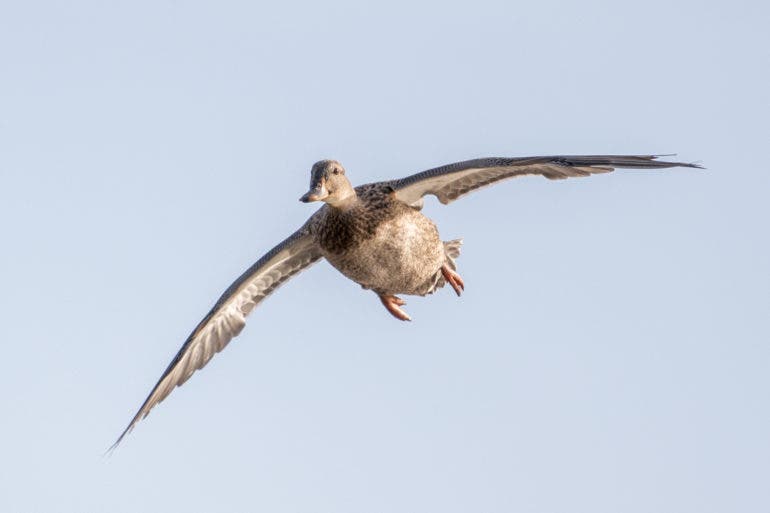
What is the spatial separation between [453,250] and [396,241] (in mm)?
1696

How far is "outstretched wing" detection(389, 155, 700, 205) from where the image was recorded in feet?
40.2

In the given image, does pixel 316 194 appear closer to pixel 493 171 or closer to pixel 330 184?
pixel 330 184

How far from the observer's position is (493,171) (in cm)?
1352

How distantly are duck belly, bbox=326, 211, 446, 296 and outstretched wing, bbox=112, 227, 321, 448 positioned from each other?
1.19 metres

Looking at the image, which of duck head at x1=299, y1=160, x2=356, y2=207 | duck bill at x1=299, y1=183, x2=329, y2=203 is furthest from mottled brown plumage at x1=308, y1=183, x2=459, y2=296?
duck bill at x1=299, y1=183, x2=329, y2=203

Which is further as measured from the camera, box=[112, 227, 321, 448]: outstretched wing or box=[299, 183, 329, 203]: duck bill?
box=[112, 227, 321, 448]: outstretched wing

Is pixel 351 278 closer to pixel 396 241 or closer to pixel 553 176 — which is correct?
pixel 396 241

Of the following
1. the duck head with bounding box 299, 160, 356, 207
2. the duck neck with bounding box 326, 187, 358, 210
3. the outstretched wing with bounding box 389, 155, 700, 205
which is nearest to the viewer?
the outstretched wing with bounding box 389, 155, 700, 205

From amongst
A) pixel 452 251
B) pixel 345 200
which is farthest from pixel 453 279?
pixel 345 200

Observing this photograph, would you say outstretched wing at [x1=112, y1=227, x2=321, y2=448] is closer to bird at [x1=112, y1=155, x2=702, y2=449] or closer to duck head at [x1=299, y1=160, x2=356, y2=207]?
bird at [x1=112, y1=155, x2=702, y2=449]

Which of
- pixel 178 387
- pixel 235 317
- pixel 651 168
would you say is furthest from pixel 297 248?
pixel 651 168

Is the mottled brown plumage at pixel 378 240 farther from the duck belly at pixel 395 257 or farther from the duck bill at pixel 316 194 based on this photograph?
the duck bill at pixel 316 194

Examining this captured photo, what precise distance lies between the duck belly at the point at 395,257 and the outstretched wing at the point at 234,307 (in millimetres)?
1189

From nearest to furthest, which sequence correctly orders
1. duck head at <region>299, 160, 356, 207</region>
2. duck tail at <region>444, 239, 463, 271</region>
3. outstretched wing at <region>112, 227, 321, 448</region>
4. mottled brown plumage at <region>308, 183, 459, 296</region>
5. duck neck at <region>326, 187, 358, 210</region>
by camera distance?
duck head at <region>299, 160, 356, 207</region>, duck neck at <region>326, 187, 358, 210</region>, mottled brown plumage at <region>308, 183, 459, 296</region>, outstretched wing at <region>112, 227, 321, 448</region>, duck tail at <region>444, 239, 463, 271</region>
